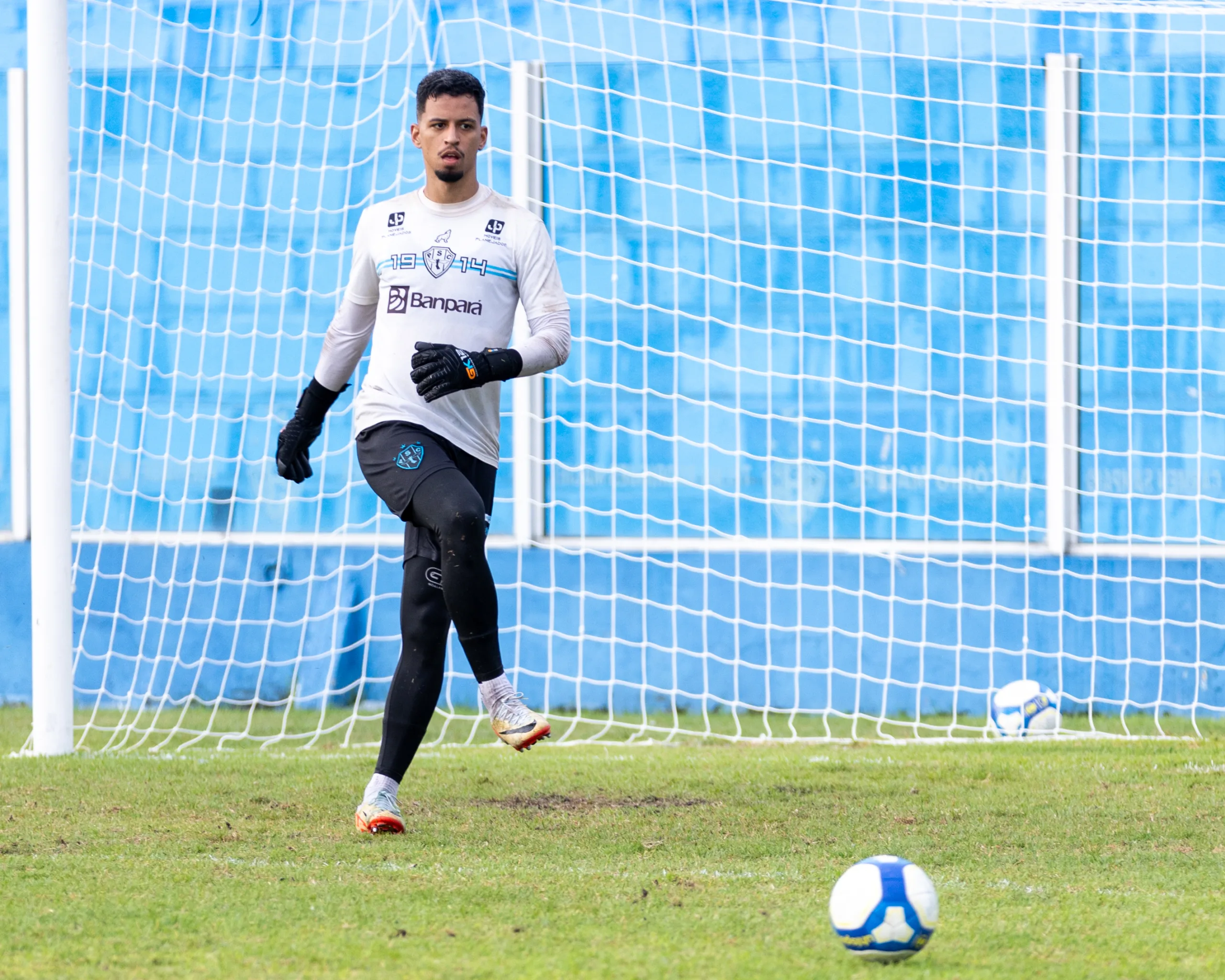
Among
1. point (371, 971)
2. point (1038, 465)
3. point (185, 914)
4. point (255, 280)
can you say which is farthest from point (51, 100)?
point (1038, 465)

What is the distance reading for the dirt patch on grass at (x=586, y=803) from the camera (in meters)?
4.61

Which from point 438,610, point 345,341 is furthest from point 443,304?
point 438,610

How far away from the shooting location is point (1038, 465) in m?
7.71

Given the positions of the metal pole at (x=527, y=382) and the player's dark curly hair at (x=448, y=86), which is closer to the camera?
the player's dark curly hair at (x=448, y=86)

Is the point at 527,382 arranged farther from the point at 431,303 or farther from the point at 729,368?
the point at 431,303

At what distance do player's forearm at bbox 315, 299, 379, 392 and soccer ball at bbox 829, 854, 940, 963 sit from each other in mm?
2284

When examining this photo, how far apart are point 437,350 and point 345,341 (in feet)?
2.04

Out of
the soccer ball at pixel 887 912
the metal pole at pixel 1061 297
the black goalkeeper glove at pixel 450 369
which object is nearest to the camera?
the soccer ball at pixel 887 912

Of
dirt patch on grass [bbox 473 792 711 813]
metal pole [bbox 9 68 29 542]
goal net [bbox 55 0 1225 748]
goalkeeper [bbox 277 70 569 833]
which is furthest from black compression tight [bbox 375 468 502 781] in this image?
metal pole [bbox 9 68 29 542]

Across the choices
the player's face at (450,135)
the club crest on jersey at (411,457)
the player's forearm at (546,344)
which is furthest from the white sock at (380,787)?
the player's face at (450,135)

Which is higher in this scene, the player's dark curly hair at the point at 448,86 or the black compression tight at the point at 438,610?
the player's dark curly hair at the point at 448,86

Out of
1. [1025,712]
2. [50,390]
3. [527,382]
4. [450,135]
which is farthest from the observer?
[527,382]

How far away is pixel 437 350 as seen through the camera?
391cm

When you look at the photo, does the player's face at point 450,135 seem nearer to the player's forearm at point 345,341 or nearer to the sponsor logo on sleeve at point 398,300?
the sponsor logo on sleeve at point 398,300
